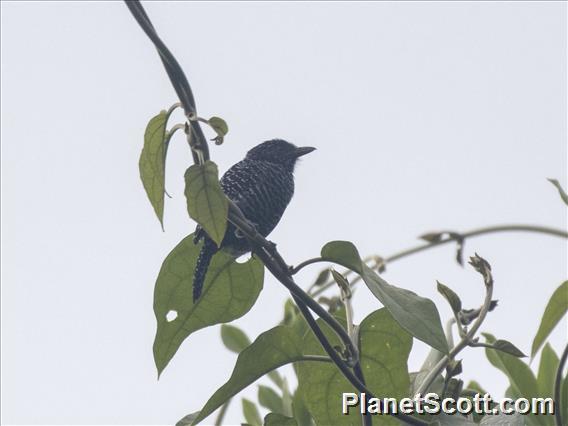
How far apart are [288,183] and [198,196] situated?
7.64ft

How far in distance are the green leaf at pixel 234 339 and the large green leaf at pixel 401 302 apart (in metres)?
1.42

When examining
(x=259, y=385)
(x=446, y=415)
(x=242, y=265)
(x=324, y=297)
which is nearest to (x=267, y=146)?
(x=259, y=385)

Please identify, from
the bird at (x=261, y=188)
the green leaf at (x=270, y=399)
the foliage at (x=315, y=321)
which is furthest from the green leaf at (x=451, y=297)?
the bird at (x=261, y=188)

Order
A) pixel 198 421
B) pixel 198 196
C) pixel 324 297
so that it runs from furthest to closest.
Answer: pixel 324 297, pixel 198 421, pixel 198 196

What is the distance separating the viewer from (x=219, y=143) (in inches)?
75.2

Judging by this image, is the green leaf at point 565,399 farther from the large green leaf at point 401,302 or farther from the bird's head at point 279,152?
the bird's head at point 279,152

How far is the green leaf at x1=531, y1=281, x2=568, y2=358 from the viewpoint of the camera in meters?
2.30

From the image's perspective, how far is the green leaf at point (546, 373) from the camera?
2.59m

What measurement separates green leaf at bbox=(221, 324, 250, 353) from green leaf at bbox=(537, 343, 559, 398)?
42.1 inches

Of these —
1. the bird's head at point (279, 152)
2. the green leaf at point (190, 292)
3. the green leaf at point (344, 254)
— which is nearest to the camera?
the green leaf at point (344, 254)

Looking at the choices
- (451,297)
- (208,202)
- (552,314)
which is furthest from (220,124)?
(552,314)

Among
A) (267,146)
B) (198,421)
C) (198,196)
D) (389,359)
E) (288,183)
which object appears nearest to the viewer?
(198,196)

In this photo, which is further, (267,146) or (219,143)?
(267,146)

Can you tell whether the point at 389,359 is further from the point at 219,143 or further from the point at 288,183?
the point at 288,183
